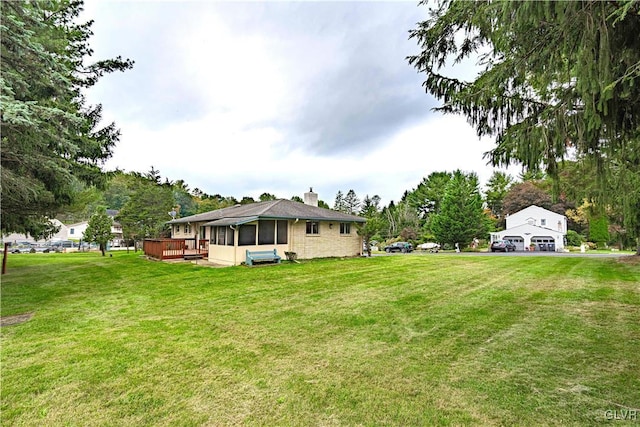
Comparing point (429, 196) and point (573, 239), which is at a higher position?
point (429, 196)

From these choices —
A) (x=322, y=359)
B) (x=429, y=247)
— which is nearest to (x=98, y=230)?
(x=322, y=359)

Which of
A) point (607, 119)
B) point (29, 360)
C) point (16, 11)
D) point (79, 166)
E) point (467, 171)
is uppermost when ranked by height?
point (467, 171)

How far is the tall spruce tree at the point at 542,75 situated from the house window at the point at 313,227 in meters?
13.6

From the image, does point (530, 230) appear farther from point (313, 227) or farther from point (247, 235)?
point (247, 235)

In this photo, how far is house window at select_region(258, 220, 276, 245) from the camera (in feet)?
50.9

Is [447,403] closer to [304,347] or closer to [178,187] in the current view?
[304,347]

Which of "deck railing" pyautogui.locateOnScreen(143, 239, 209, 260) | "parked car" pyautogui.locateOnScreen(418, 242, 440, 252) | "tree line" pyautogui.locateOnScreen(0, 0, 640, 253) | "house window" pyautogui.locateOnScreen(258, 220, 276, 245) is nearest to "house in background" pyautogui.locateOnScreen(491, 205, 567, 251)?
"parked car" pyautogui.locateOnScreen(418, 242, 440, 252)

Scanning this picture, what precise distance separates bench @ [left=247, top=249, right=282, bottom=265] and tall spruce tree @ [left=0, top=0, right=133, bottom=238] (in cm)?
668

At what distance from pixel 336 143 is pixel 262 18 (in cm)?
1183

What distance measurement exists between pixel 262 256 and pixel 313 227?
12.9 ft

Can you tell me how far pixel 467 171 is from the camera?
47875mm

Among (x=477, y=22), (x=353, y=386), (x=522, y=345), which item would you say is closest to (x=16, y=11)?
(x=477, y=22)

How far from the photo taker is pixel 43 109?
18.5 ft

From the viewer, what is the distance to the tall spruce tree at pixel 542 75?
255 cm
